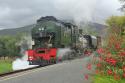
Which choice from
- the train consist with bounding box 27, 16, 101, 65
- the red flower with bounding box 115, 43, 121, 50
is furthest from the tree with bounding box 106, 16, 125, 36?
the train consist with bounding box 27, 16, 101, 65

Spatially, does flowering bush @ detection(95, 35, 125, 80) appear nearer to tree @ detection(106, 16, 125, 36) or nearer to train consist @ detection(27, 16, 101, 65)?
tree @ detection(106, 16, 125, 36)

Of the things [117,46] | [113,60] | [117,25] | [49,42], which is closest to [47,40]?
[49,42]

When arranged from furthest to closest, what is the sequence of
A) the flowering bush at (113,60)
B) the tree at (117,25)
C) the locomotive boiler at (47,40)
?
the locomotive boiler at (47,40) < the tree at (117,25) < the flowering bush at (113,60)

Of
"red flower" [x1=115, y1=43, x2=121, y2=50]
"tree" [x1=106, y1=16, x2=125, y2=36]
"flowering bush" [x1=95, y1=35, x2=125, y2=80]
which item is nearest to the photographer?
"flowering bush" [x1=95, y1=35, x2=125, y2=80]

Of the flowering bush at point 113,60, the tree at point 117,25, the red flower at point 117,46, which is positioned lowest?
the flowering bush at point 113,60

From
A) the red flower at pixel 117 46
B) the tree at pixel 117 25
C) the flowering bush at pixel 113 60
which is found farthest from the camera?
the tree at pixel 117 25

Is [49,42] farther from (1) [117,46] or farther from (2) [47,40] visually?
(1) [117,46]

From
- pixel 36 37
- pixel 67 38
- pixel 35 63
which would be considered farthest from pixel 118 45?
pixel 67 38

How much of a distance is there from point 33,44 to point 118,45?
65.5 ft

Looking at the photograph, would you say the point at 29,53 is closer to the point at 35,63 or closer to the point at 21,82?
the point at 35,63

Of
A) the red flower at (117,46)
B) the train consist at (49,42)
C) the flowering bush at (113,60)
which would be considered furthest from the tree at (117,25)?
the train consist at (49,42)

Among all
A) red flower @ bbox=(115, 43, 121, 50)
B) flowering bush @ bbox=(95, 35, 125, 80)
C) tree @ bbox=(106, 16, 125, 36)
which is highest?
tree @ bbox=(106, 16, 125, 36)

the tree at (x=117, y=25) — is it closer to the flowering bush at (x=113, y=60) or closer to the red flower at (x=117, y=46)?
the flowering bush at (x=113, y=60)

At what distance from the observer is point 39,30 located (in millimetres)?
29766
